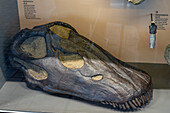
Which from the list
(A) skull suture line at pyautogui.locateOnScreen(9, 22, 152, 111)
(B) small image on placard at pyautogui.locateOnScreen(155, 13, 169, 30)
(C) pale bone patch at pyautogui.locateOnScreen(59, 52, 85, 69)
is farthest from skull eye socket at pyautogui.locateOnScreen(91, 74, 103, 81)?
(B) small image on placard at pyautogui.locateOnScreen(155, 13, 169, 30)

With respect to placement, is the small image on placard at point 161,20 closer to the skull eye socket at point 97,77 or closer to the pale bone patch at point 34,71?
the skull eye socket at point 97,77

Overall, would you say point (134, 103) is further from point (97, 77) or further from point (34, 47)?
point (34, 47)

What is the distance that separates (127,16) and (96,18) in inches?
8.2

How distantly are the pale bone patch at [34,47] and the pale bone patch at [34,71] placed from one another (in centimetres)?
8

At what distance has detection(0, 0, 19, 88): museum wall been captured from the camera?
5.06ft

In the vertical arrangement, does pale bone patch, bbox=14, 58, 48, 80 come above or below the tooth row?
above

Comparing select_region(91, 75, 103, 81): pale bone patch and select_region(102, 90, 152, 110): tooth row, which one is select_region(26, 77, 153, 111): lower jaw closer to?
select_region(102, 90, 152, 110): tooth row

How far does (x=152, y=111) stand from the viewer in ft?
4.91

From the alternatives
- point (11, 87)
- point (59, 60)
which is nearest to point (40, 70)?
point (59, 60)

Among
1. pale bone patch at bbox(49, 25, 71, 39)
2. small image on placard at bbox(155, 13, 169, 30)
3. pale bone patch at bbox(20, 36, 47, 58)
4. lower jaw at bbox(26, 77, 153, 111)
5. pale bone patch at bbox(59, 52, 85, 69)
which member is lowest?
lower jaw at bbox(26, 77, 153, 111)

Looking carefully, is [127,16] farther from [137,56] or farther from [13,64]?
[13,64]

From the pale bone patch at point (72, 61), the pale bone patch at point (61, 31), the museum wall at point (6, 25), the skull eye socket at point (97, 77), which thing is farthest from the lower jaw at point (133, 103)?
the museum wall at point (6, 25)

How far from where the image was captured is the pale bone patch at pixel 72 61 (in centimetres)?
153

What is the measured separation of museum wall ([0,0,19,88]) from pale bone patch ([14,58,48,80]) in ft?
0.43
